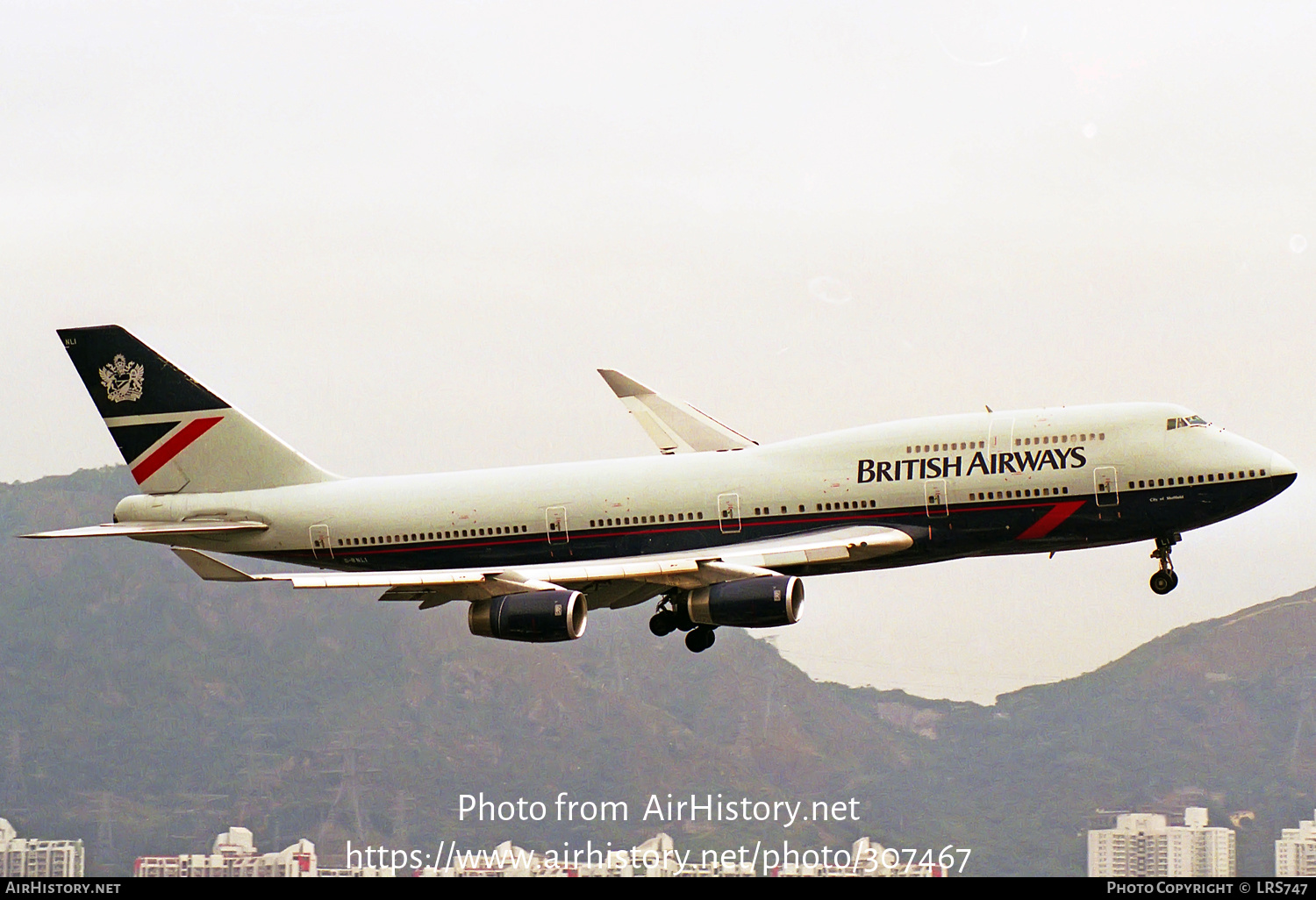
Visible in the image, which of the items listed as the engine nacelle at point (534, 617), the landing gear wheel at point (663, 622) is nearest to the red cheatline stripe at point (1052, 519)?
the landing gear wheel at point (663, 622)

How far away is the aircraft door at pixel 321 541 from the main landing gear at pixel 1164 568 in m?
28.8

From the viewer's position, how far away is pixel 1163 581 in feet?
178

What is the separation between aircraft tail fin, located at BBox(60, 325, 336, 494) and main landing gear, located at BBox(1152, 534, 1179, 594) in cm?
3005

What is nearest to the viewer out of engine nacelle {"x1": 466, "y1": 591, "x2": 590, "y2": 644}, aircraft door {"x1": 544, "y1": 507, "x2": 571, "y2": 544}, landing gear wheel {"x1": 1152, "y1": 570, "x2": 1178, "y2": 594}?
engine nacelle {"x1": 466, "y1": 591, "x2": 590, "y2": 644}

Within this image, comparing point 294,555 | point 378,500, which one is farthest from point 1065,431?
point 294,555

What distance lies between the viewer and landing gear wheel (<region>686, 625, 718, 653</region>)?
58812mm

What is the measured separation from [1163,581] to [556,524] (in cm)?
2024

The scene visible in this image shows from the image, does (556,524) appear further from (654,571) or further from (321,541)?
(321,541)

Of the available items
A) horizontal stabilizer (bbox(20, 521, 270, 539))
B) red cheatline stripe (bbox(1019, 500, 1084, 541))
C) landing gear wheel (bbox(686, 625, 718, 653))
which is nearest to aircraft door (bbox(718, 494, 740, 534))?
landing gear wheel (bbox(686, 625, 718, 653))

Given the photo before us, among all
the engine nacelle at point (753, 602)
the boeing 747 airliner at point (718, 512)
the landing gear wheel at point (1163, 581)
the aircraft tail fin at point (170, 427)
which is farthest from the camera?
the aircraft tail fin at point (170, 427)

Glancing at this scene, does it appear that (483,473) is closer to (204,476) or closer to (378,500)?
(378,500)

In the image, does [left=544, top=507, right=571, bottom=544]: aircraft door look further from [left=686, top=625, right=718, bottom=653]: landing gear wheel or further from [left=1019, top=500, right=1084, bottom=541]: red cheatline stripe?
[left=1019, top=500, right=1084, bottom=541]: red cheatline stripe

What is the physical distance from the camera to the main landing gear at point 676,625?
56625 millimetres

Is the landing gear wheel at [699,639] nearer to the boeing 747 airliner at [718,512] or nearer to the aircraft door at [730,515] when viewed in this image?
the boeing 747 airliner at [718,512]
